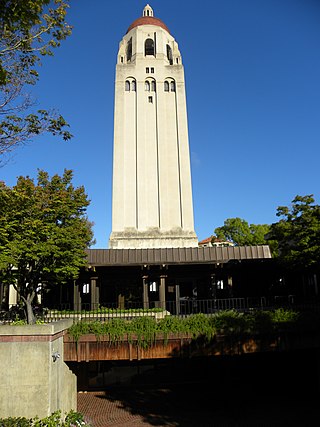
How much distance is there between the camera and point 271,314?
14117mm

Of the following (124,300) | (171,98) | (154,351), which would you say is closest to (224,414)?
(154,351)

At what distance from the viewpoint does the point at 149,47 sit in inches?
1415

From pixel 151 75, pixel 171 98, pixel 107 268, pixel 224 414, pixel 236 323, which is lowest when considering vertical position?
pixel 224 414

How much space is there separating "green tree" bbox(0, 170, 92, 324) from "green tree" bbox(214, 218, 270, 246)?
29.0 meters

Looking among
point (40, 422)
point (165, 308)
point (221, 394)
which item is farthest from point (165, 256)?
point (40, 422)

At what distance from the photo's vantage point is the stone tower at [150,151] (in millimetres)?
29672

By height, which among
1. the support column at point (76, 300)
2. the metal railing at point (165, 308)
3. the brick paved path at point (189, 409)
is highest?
the support column at point (76, 300)

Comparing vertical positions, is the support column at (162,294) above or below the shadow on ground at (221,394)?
above

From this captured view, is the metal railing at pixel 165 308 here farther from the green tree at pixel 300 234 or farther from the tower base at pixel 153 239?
the tower base at pixel 153 239

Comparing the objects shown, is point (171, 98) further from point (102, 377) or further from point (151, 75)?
point (102, 377)

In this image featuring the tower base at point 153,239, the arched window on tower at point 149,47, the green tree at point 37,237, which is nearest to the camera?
the green tree at point 37,237

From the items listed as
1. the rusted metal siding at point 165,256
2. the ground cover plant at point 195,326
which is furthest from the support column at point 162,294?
the ground cover plant at point 195,326

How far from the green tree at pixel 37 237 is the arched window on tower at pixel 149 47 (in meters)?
24.1

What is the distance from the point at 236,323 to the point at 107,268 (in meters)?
9.69
